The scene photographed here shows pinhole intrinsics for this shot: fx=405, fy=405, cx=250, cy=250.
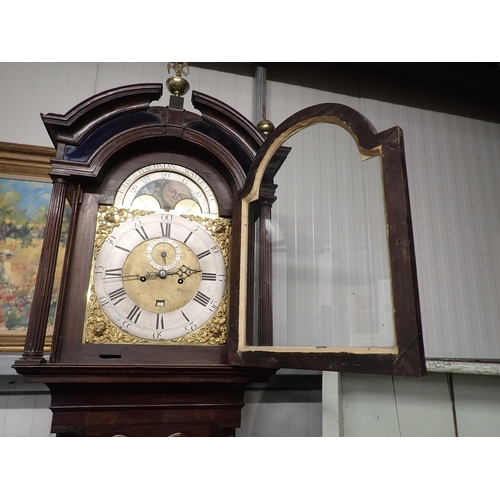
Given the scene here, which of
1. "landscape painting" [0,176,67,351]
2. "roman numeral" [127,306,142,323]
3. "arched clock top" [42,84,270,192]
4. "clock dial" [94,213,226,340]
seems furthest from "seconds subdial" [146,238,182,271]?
"landscape painting" [0,176,67,351]

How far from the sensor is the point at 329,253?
2.76 feet

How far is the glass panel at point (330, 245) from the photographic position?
0.71 metres

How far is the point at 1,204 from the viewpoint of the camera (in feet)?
4.18

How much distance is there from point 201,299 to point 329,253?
31cm

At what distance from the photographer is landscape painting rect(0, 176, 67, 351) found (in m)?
1.20

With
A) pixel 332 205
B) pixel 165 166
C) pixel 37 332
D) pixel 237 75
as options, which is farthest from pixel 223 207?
pixel 237 75

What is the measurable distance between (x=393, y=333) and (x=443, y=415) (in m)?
0.38

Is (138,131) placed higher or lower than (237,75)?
lower

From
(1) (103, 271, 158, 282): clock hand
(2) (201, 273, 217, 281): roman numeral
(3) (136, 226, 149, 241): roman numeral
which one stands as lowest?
(1) (103, 271, 158, 282): clock hand

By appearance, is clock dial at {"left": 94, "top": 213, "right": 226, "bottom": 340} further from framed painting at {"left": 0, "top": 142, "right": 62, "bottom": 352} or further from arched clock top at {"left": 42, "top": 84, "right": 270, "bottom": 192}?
framed painting at {"left": 0, "top": 142, "right": 62, "bottom": 352}

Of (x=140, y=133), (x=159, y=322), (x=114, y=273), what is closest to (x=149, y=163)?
(x=140, y=133)

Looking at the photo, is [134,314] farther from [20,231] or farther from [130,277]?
[20,231]

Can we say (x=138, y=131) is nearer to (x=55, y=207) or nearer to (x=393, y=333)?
(x=55, y=207)

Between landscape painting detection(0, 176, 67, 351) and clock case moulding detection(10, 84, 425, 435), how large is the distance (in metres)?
0.40
